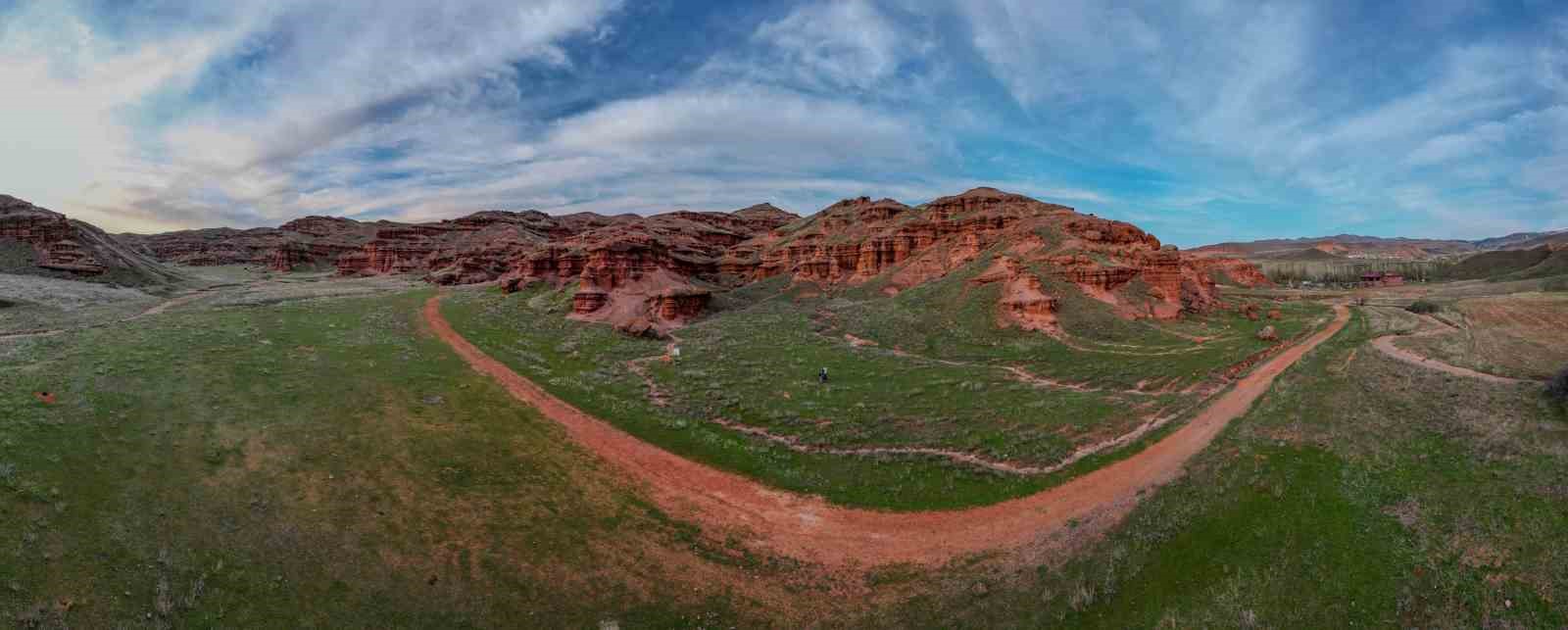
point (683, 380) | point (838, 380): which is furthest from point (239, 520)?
point (838, 380)

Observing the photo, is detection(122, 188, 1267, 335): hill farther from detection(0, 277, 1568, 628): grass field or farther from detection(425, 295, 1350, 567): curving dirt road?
detection(0, 277, 1568, 628): grass field

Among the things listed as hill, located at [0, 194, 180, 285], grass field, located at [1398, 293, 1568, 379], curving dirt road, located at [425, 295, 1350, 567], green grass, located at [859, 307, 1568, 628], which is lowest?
curving dirt road, located at [425, 295, 1350, 567]

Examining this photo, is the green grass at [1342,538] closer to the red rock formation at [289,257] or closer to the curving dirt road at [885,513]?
the curving dirt road at [885,513]

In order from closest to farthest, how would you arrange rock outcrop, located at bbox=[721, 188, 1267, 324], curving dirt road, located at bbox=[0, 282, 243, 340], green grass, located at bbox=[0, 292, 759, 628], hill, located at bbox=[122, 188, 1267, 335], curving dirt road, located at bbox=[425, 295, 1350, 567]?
green grass, located at bbox=[0, 292, 759, 628]
curving dirt road, located at bbox=[425, 295, 1350, 567]
curving dirt road, located at bbox=[0, 282, 243, 340]
hill, located at bbox=[122, 188, 1267, 335]
rock outcrop, located at bbox=[721, 188, 1267, 324]

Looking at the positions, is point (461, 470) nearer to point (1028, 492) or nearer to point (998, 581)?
point (998, 581)

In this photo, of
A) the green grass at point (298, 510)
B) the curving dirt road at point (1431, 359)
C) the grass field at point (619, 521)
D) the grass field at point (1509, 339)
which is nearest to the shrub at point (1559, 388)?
the grass field at point (619, 521)

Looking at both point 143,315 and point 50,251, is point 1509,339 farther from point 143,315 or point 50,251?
point 50,251

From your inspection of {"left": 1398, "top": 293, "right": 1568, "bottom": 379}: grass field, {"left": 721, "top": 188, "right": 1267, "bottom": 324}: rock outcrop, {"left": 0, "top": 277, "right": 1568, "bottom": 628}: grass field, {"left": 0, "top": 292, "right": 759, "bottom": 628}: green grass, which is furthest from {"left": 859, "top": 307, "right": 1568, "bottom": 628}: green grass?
{"left": 721, "top": 188, "right": 1267, "bottom": 324}: rock outcrop
